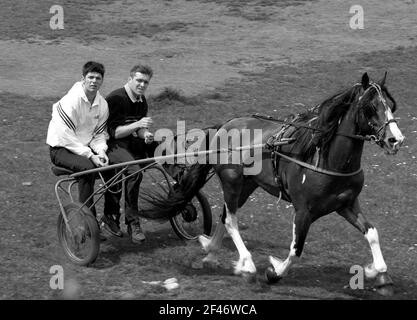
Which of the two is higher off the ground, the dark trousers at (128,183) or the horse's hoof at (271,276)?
the dark trousers at (128,183)

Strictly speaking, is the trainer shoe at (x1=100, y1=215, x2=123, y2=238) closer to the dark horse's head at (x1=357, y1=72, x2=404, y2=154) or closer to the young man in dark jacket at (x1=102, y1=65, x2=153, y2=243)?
the young man in dark jacket at (x1=102, y1=65, x2=153, y2=243)

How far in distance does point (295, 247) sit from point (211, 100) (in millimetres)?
8311

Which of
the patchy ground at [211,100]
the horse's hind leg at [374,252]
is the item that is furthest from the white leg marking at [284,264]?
the horse's hind leg at [374,252]

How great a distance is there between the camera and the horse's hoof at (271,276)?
7.55m

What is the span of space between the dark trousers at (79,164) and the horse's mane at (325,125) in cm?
209

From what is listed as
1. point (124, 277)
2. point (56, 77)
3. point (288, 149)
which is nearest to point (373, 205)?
point (288, 149)

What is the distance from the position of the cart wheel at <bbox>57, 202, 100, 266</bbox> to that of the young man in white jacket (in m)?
Result: 0.21

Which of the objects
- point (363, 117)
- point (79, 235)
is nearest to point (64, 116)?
point (79, 235)

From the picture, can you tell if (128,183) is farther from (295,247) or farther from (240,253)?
(295,247)

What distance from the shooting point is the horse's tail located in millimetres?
8438

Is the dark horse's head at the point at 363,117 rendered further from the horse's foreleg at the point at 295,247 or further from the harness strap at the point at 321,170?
the horse's foreleg at the point at 295,247

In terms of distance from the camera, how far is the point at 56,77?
658 inches

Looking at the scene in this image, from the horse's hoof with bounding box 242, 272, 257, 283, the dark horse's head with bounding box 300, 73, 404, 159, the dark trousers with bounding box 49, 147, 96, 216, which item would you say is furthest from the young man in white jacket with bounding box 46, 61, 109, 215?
the dark horse's head with bounding box 300, 73, 404, 159
